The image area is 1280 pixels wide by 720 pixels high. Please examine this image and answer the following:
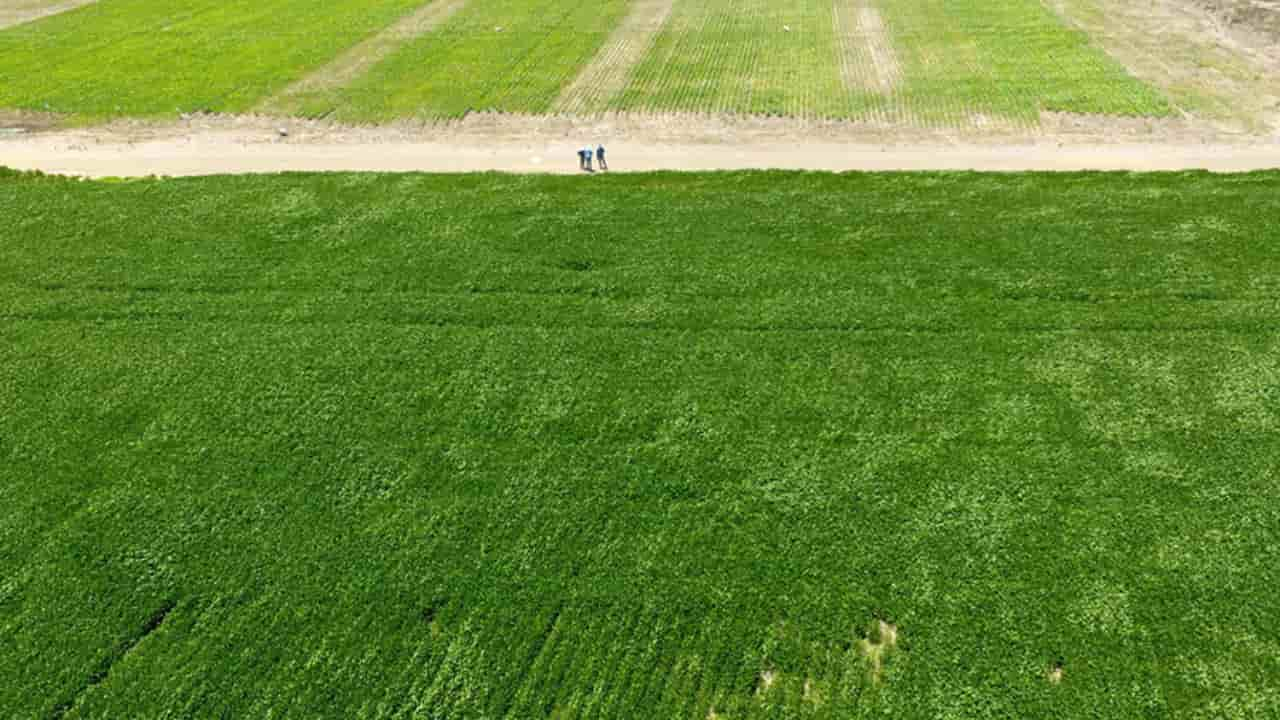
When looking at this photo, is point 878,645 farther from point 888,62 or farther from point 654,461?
point 888,62

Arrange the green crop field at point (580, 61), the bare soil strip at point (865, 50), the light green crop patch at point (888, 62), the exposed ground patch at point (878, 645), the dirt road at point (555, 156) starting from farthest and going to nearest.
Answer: the bare soil strip at point (865, 50), the green crop field at point (580, 61), the light green crop patch at point (888, 62), the dirt road at point (555, 156), the exposed ground patch at point (878, 645)

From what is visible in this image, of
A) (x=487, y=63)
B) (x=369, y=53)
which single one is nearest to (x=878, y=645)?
(x=487, y=63)

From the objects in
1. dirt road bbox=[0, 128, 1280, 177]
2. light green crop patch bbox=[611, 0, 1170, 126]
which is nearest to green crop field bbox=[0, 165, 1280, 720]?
dirt road bbox=[0, 128, 1280, 177]

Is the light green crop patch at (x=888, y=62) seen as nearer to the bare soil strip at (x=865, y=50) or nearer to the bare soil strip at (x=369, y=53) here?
the bare soil strip at (x=865, y=50)

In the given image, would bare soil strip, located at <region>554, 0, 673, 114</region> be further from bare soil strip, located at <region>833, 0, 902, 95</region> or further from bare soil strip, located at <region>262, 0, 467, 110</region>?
bare soil strip, located at <region>262, 0, 467, 110</region>

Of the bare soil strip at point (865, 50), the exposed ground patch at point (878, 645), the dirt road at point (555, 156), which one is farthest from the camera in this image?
the bare soil strip at point (865, 50)

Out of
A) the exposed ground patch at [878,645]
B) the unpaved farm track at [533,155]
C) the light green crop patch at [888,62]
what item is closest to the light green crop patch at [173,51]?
the unpaved farm track at [533,155]
